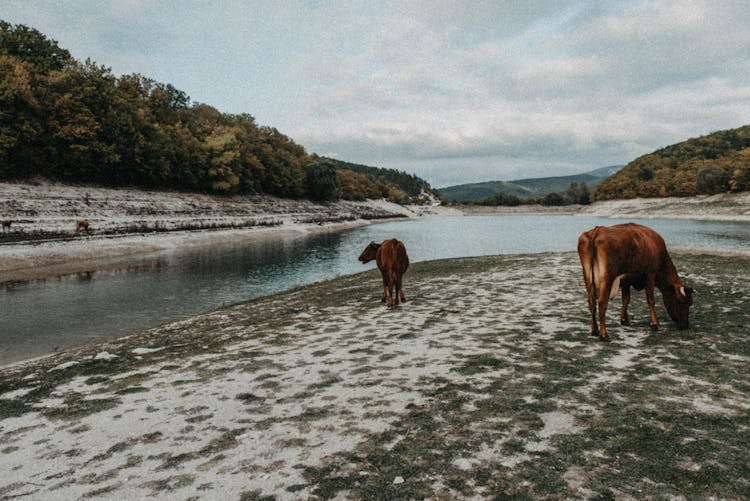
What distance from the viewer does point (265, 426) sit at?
5.14 metres

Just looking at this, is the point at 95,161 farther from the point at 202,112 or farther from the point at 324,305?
the point at 202,112

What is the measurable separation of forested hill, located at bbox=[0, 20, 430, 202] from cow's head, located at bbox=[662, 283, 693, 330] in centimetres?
6306

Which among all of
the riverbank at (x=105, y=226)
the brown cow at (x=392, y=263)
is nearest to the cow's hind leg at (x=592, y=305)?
the brown cow at (x=392, y=263)

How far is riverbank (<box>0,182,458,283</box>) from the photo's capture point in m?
30.7

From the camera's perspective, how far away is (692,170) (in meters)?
130

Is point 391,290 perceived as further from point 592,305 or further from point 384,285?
point 592,305

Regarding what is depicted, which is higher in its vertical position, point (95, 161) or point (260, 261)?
point (95, 161)

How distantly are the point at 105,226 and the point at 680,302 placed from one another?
5354cm

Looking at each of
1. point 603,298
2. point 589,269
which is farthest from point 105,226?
point 603,298

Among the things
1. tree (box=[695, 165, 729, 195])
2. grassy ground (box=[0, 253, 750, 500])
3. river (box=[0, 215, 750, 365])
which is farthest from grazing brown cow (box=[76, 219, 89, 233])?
tree (box=[695, 165, 729, 195])

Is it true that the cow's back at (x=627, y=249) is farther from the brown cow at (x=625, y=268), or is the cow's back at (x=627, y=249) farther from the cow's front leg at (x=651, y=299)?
the cow's front leg at (x=651, y=299)

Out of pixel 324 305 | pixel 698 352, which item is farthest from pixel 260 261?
pixel 698 352

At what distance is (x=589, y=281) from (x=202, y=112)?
143 metres

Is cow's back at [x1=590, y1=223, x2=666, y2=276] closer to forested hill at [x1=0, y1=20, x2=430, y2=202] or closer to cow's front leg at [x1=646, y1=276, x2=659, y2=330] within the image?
cow's front leg at [x1=646, y1=276, x2=659, y2=330]
